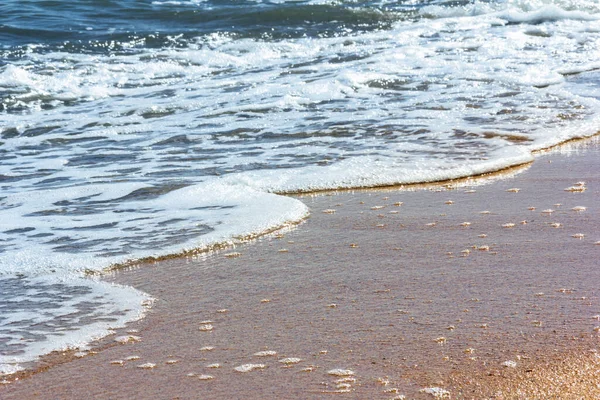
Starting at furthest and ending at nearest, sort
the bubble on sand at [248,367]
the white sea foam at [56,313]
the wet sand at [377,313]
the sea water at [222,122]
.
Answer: the sea water at [222,122], the white sea foam at [56,313], the bubble on sand at [248,367], the wet sand at [377,313]

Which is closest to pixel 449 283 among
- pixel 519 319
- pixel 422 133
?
pixel 519 319

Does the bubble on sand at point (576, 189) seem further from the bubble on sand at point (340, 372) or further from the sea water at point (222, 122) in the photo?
the bubble on sand at point (340, 372)

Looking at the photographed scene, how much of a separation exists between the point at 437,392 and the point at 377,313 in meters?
0.62

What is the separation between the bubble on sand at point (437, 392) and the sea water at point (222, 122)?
46.0 inches

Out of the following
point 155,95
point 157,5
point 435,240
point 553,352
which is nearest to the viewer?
point 553,352

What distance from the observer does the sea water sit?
3.68 meters

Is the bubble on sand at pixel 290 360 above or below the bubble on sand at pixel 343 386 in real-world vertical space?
below

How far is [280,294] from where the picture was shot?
3.06 meters

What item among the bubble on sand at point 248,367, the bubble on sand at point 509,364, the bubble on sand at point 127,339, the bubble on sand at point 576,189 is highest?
the bubble on sand at point 576,189

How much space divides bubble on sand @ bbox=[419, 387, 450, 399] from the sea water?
3.84 ft

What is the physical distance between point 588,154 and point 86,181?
3100 mm

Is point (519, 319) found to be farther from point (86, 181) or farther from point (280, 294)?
point (86, 181)

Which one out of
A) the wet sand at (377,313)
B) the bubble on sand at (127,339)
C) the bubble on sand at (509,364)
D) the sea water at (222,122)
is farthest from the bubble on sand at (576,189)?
the bubble on sand at (127,339)

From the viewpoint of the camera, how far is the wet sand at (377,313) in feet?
7.66
